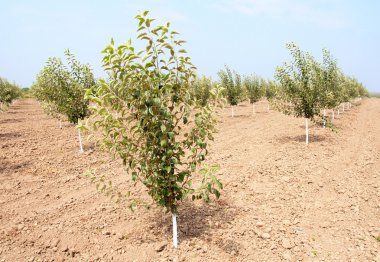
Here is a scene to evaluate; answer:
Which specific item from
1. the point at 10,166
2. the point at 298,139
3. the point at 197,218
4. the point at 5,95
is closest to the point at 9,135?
the point at 10,166

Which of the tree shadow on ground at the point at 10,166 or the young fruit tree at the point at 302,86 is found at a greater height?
the young fruit tree at the point at 302,86

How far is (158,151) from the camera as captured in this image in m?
5.56

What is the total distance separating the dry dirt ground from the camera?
246 inches

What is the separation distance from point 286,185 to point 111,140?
6515 mm

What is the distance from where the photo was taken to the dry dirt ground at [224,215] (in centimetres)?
626

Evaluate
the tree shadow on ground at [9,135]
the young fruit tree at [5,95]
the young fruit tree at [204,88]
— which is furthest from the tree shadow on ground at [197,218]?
the young fruit tree at [5,95]

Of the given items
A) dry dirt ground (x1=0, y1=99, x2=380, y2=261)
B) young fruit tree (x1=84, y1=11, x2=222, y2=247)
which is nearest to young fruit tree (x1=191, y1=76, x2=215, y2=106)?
dry dirt ground (x1=0, y1=99, x2=380, y2=261)

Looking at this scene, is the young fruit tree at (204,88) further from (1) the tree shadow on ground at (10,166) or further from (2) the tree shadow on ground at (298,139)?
(1) the tree shadow on ground at (10,166)

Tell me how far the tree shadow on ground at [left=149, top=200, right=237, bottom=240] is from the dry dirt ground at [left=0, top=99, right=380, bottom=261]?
3cm

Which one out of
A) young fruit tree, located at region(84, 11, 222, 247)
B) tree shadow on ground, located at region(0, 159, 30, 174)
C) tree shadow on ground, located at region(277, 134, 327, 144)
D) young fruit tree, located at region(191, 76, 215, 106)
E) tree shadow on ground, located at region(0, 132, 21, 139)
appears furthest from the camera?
young fruit tree, located at region(191, 76, 215, 106)

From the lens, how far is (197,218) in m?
7.53

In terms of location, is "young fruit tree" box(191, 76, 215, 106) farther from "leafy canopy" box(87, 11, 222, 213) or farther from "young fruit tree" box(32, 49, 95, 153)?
"leafy canopy" box(87, 11, 222, 213)

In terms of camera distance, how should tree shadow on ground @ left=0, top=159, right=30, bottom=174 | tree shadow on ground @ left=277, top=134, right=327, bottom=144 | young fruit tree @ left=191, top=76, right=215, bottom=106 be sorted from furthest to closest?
young fruit tree @ left=191, top=76, right=215, bottom=106 → tree shadow on ground @ left=277, top=134, right=327, bottom=144 → tree shadow on ground @ left=0, top=159, right=30, bottom=174

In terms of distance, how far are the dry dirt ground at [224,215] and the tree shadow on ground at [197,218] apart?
0.03 m
